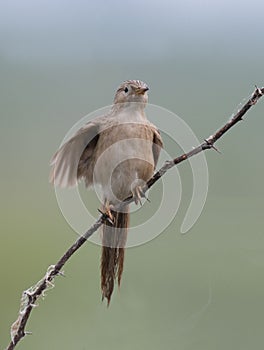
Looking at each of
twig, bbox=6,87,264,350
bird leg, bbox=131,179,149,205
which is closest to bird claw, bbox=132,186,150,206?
bird leg, bbox=131,179,149,205

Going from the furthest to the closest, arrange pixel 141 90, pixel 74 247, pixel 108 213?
pixel 141 90 < pixel 108 213 < pixel 74 247

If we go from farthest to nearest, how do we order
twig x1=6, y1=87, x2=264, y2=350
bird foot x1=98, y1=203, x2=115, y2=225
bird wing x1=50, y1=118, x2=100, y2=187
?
bird wing x1=50, y1=118, x2=100, y2=187 → bird foot x1=98, y1=203, x2=115, y2=225 → twig x1=6, y1=87, x2=264, y2=350

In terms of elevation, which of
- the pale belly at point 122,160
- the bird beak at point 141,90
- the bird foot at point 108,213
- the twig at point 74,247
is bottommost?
the twig at point 74,247

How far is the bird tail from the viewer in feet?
2.25

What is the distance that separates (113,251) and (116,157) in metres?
0.12

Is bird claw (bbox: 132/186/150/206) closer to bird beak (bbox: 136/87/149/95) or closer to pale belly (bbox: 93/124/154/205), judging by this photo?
pale belly (bbox: 93/124/154/205)

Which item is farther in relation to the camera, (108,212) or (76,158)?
(76,158)

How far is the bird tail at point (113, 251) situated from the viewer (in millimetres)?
687

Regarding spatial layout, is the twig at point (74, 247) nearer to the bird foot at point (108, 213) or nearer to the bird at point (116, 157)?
the bird foot at point (108, 213)

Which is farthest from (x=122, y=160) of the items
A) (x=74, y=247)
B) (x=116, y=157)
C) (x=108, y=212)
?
(x=74, y=247)

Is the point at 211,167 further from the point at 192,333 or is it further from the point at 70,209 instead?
the point at 70,209

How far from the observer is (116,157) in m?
0.75

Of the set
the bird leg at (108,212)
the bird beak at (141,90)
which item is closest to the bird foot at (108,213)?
the bird leg at (108,212)

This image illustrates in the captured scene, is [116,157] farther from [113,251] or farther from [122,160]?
[113,251]
